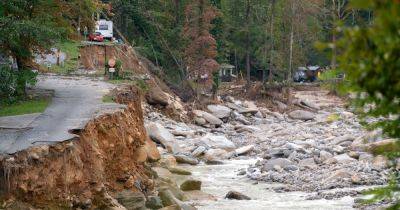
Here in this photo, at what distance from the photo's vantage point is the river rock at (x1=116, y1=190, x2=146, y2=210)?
14.4 metres

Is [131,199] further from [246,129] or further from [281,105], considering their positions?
[281,105]

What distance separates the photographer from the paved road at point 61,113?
13.0 m

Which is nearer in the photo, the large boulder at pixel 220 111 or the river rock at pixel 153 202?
the river rock at pixel 153 202

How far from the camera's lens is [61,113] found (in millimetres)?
17422

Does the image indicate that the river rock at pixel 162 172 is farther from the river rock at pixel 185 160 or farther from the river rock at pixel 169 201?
the river rock at pixel 185 160

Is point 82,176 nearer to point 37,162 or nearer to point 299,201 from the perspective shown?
point 37,162

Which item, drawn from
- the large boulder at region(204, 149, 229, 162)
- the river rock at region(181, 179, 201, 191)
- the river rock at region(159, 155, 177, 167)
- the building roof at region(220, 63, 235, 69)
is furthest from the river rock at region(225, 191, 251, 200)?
the building roof at region(220, 63, 235, 69)

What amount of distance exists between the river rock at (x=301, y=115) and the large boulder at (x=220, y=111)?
494 cm

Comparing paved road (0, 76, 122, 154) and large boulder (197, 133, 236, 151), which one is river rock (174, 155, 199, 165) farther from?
paved road (0, 76, 122, 154)

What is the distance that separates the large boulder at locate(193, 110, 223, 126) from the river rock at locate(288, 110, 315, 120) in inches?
296

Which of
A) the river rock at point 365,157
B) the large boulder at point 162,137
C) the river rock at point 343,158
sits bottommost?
the large boulder at point 162,137

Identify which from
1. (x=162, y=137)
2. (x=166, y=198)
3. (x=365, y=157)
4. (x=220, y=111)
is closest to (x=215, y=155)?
(x=162, y=137)

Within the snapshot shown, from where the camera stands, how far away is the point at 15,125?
15.2 meters

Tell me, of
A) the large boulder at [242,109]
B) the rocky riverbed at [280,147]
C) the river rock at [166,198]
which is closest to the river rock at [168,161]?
the rocky riverbed at [280,147]
